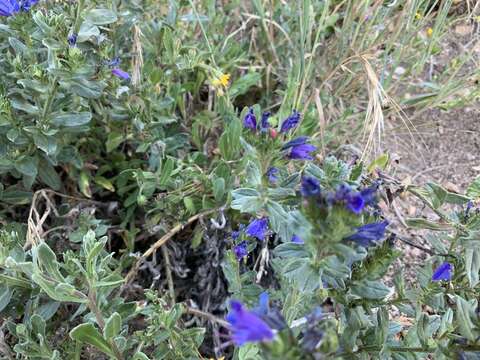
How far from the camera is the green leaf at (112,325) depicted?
154cm

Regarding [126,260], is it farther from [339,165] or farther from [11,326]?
[339,165]

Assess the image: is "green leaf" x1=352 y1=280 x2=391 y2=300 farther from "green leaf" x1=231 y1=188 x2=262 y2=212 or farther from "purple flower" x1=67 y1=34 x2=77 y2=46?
"purple flower" x1=67 y1=34 x2=77 y2=46

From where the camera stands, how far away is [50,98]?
1994 mm

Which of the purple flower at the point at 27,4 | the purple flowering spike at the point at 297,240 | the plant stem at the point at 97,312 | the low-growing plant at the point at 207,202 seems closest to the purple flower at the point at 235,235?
the low-growing plant at the point at 207,202

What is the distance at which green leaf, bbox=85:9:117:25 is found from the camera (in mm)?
1998

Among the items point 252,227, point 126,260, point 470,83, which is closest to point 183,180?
point 126,260

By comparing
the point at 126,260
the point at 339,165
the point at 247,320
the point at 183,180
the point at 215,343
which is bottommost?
the point at 215,343

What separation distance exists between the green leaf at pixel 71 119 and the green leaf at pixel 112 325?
0.77 m

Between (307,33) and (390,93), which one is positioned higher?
(307,33)

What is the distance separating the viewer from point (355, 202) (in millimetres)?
1210

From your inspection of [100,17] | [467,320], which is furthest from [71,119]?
[467,320]

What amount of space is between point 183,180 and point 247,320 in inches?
48.9

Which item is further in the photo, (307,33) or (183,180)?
(307,33)

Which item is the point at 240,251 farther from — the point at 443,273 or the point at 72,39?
the point at 72,39
